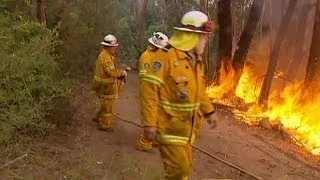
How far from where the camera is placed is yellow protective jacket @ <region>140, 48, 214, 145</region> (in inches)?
221

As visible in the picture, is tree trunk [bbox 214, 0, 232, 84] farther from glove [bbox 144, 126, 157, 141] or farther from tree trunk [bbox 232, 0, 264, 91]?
glove [bbox 144, 126, 157, 141]

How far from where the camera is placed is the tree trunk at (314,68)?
13922 millimetres

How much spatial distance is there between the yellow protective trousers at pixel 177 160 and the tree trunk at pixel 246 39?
36.2 ft

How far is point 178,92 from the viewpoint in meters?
5.69

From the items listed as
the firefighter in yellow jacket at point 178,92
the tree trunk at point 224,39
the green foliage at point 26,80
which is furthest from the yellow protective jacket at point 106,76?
the tree trunk at point 224,39

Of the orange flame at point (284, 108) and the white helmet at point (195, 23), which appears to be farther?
the orange flame at point (284, 108)

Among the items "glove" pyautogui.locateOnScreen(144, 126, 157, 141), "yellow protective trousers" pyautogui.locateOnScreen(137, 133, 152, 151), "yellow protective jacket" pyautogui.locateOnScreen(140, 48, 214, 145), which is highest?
"yellow protective jacket" pyautogui.locateOnScreen(140, 48, 214, 145)

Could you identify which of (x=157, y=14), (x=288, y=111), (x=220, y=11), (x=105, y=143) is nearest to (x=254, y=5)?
(x=220, y=11)

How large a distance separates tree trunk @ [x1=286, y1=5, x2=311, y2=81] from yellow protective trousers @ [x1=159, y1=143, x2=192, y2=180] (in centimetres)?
1570

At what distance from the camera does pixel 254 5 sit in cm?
1648

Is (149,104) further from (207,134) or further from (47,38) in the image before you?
(207,134)

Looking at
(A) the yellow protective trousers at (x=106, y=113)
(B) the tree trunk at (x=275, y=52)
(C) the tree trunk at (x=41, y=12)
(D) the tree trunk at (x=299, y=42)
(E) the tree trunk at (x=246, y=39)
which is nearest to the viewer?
(C) the tree trunk at (x=41, y=12)

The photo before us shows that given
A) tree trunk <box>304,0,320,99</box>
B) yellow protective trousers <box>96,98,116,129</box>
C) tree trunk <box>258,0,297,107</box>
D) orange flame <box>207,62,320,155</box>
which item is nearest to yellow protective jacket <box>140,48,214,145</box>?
yellow protective trousers <box>96,98,116,129</box>

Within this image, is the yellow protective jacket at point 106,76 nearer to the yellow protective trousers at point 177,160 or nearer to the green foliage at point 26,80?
the green foliage at point 26,80
